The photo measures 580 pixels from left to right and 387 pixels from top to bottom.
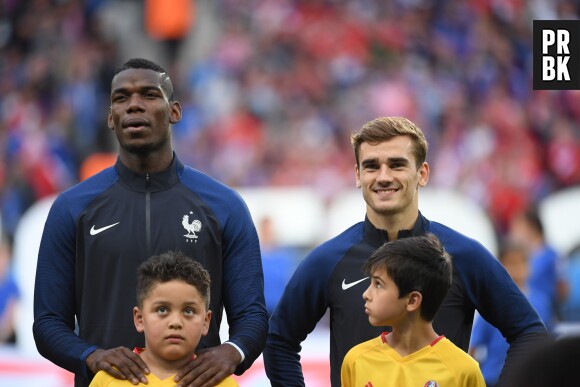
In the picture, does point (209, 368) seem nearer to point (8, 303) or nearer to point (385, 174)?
point (385, 174)

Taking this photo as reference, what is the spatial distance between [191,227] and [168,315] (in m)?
0.35

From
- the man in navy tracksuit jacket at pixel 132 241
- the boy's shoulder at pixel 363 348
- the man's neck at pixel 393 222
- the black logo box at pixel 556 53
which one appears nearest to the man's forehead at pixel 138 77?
the man in navy tracksuit jacket at pixel 132 241

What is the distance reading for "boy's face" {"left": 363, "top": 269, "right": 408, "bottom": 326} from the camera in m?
3.14

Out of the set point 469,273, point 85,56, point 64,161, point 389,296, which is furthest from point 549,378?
point 85,56

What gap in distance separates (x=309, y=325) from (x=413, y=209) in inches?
20.6

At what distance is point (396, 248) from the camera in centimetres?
319

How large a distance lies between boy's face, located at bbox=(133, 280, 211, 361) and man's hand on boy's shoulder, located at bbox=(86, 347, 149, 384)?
2.5 inches

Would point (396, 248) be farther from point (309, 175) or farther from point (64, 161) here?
point (64, 161)

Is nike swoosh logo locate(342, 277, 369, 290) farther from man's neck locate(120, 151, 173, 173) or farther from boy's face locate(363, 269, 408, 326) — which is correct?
man's neck locate(120, 151, 173, 173)

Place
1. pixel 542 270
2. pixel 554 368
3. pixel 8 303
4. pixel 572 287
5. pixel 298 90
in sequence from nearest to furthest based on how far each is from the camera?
pixel 554 368 → pixel 542 270 → pixel 8 303 → pixel 572 287 → pixel 298 90

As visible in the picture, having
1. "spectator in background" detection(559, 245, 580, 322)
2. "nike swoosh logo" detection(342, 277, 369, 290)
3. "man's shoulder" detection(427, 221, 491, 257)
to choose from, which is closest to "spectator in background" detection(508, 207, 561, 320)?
"spectator in background" detection(559, 245, 580, 322)

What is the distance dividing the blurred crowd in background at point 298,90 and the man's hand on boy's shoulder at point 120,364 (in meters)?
9.60

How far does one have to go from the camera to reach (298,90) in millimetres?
14141

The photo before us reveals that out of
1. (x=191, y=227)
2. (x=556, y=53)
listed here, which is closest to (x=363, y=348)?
(x=191, y=227)
